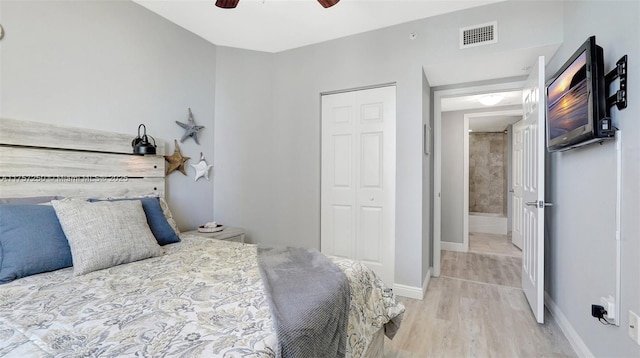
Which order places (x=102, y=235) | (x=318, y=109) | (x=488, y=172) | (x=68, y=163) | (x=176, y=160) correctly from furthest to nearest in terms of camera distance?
(x=488, y=172), (x=318, y=109), (x=176, y=160), (x=68, y=163), (x=102, y=235)

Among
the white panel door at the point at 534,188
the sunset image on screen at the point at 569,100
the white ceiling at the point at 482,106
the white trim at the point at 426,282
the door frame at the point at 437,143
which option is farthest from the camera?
the white ceiling at the point at 482,106

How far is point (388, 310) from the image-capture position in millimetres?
1662

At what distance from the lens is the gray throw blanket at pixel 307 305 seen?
90cm

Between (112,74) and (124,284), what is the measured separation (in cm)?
181

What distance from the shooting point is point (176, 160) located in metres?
2.81

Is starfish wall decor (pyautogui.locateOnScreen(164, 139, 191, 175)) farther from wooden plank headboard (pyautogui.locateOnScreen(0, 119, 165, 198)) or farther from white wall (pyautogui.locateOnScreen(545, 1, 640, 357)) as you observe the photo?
white wall (pyautogui.locateOnScreen(545, 1, 640, 357))

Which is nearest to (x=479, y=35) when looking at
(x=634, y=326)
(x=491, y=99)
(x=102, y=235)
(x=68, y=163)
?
(x=491, y=99)

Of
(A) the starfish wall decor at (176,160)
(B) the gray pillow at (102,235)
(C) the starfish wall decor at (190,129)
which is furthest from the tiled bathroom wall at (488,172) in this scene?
(B) the gray pillow at (102,235)

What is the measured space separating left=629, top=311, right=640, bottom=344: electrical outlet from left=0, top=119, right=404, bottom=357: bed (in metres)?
1.03

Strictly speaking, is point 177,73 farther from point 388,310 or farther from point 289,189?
point 388,310

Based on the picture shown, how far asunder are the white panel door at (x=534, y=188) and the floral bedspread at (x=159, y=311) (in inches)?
51.8

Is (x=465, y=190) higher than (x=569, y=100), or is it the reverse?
(x=569, y=100)

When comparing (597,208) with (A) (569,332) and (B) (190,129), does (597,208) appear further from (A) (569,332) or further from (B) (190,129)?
(B) (190,129)

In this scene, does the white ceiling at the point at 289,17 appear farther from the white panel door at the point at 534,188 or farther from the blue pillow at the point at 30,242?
the blue pillow at the point at 30,242
